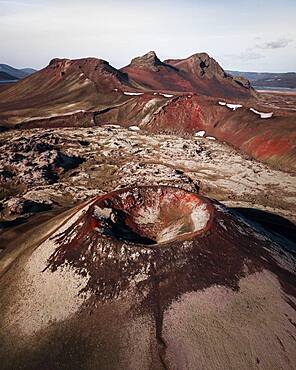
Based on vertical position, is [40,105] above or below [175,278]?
below

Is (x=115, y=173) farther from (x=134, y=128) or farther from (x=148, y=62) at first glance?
(x=148, y=62)

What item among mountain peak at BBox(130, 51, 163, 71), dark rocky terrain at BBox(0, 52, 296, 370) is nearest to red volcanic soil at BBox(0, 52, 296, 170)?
mountain peak at BBox(130, 51, 163, 71)

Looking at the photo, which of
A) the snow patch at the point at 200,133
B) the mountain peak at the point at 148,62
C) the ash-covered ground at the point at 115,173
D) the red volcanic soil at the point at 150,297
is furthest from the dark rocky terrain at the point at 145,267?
the mountain peak at the point at 148,62

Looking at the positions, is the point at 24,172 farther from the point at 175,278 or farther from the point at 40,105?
the point at 40,105

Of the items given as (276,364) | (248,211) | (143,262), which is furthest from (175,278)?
(248,211)

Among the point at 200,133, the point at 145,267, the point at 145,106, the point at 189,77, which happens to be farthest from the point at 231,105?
the point at 189,77

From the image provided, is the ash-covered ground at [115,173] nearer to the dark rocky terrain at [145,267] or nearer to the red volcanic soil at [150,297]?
the dark rocky terrain at [145,267]
